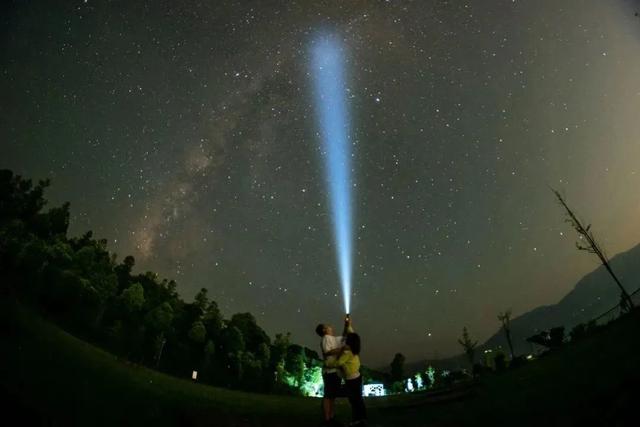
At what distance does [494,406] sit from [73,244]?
5395 centimetres

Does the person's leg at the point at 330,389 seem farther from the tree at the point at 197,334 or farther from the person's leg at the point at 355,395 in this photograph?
the tree at the point at 197,334

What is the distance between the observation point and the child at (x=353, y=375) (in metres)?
6.75

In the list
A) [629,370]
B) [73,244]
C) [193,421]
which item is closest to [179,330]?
[73,244]

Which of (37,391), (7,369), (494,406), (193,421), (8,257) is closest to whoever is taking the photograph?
(37,391)

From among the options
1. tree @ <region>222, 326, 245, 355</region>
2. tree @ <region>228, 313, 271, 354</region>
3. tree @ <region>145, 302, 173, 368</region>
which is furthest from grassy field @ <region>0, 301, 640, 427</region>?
tree @ <region>228, 313, 271, 354</region>

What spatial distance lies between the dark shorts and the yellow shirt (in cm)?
32

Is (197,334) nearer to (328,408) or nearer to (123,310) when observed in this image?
(123,310)

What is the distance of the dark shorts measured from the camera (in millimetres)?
7191

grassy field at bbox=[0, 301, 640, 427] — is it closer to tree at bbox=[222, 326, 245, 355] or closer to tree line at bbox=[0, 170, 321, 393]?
tree line at bbox=[0, 170, 321, 393]

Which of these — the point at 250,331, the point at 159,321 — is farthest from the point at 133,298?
the point at 250,331

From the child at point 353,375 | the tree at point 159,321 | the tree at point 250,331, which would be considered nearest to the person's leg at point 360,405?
the child at point 353,375

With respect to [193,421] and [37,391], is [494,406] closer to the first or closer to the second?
[193,421]

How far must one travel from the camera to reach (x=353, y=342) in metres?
7.18

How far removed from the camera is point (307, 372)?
55.8 metres
